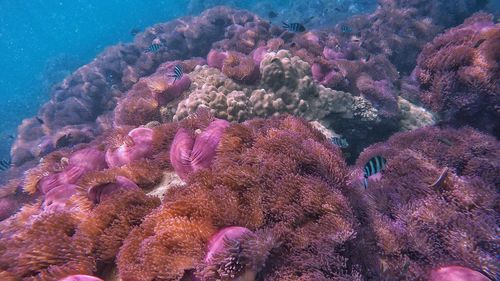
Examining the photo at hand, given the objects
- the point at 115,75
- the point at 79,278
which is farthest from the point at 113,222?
the point at 115,75

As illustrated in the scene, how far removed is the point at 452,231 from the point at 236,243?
92.1 inches

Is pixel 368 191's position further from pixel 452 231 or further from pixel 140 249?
pixel 140 249

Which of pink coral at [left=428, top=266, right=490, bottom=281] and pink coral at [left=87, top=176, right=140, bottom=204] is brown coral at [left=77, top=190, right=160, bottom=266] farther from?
pink coral at [left=428, top=266, right=490, bottom=281]

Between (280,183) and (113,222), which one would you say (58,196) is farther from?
(280,183)

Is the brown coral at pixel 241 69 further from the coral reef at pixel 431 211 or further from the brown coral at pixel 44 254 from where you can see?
the brown coral at pixel 44 254

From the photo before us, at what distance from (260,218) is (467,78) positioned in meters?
4.98

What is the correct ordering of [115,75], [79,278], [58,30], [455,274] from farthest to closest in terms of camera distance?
1. [58,30]
2. [115,75]
3. [455,274]
4. [79,278]

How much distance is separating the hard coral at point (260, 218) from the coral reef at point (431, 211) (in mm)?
447

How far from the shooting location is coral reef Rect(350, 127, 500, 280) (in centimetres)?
295

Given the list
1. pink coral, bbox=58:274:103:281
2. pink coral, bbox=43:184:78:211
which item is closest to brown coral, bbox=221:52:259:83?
pink coral, bbox=43:184:78:211

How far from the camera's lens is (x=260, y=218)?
2568mm

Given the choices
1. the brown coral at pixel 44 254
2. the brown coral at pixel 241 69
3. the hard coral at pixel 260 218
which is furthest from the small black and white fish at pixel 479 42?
the brown coral at pixel 44 254

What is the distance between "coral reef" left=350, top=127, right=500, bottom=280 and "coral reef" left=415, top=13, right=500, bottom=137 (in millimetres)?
1344

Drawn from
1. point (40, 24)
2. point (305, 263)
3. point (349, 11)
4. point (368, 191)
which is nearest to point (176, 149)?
point (305, 263)
